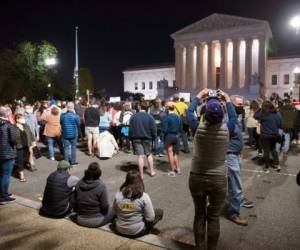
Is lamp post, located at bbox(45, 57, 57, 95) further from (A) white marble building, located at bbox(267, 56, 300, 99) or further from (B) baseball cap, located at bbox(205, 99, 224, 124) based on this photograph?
(A) white marble building, located at bbox(267, 56, 300, 99)

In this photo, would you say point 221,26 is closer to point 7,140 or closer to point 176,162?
point 176,162

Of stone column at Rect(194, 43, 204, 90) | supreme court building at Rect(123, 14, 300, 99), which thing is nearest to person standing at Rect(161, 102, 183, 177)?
supreme court building at Rect(123, 14, 300, 99)

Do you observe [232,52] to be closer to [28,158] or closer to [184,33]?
[184,33]

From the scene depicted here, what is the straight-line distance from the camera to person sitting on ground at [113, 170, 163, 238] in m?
5.12

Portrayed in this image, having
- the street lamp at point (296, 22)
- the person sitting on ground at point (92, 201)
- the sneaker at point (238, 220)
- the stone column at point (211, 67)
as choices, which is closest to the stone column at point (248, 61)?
the stone column at point (211, 67)

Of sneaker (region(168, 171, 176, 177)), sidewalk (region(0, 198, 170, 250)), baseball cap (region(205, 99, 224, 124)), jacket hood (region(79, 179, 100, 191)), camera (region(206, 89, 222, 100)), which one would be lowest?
sidewalk (region(0, 198, 170, 250))

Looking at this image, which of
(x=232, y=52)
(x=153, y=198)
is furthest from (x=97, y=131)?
(x=232, y=52)

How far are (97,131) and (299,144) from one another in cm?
887

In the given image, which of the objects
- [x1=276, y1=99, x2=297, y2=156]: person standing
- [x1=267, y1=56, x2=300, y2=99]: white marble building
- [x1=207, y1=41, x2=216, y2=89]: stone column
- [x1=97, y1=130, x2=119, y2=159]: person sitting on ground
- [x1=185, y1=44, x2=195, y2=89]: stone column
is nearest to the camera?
[x1=97, y1=130, x2=119, y2=159]: person sitting on ground

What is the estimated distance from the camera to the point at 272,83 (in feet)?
228

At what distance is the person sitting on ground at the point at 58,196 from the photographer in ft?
19.7

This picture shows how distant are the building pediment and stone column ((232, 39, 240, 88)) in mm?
2129

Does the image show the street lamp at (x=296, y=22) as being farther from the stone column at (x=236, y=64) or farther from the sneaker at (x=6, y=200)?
the stone column at (x=236, y=64)

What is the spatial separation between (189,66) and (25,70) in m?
42.5
